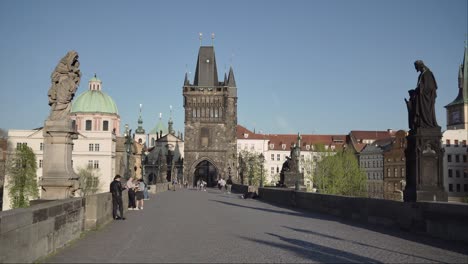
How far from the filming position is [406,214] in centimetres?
1355

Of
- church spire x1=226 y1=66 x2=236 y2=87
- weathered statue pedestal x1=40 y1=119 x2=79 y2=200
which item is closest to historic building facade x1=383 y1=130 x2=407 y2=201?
church spire x1=226 y1=66 x2=236 y2=87

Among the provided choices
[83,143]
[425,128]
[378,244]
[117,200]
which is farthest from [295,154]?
[83,143]

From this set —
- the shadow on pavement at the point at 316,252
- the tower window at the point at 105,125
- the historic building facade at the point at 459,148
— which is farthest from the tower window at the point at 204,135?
the shadow on pavement at the point at 316,252

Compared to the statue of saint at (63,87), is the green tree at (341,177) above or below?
below

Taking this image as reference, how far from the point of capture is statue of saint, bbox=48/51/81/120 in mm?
13523

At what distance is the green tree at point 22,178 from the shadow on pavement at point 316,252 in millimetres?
71098

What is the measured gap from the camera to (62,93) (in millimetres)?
13531

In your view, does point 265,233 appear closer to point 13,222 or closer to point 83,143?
point 13,222

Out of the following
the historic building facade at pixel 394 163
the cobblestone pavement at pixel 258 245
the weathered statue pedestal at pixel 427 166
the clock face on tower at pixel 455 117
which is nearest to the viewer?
the cobblestone pavement at pixel 258 245

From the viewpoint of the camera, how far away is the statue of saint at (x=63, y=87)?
13523 mm

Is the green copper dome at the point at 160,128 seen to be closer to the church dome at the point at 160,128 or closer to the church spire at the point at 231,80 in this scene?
the church dome at the point at 160,128

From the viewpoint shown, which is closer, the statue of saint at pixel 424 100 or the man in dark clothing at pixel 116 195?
the statue of saint at pixel 424 100

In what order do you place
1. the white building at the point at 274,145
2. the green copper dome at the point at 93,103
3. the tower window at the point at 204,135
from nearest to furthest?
the tower window at the point at 204,135, the green copper dome at the point at 93,103, the white building at the point at 274,145

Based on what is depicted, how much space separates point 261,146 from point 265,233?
419 feet
